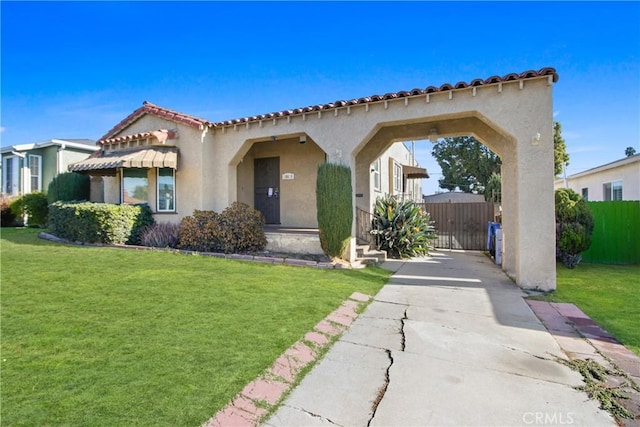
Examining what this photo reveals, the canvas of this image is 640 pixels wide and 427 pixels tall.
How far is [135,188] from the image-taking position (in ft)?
42.5

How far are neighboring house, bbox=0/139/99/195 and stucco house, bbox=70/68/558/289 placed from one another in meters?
5.66

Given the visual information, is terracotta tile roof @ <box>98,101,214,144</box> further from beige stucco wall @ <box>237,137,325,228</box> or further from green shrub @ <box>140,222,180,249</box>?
green shrub @ <box>140,222,180,249</box>

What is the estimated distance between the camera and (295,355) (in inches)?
152

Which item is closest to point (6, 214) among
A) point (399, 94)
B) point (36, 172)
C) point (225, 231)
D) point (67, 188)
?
point (36, 172)

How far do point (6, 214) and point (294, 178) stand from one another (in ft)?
51.5

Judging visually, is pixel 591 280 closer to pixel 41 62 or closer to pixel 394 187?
pixel 394 187

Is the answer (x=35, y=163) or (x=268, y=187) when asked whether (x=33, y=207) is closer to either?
(x=35, y=163)

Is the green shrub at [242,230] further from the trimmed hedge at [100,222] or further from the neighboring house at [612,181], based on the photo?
the neighboring house at [612,181]

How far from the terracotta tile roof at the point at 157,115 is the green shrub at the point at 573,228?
12172 millimetres

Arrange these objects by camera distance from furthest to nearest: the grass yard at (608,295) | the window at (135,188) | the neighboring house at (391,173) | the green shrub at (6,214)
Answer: the green shrub at (6,214), the neighboring house at (391,173), the window at (135,188), the grass yard at (608,295)

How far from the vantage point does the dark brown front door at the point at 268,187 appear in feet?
46.2

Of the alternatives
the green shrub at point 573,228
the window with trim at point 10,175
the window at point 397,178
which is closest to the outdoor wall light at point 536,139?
the green shrub at point 573,228

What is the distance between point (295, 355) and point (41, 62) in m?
15.8

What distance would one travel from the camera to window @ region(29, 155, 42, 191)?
19.2 meters
